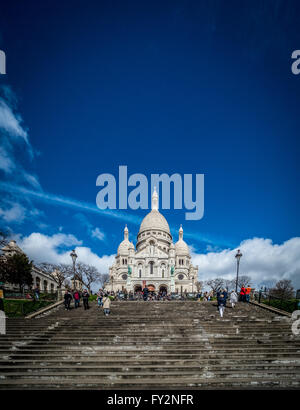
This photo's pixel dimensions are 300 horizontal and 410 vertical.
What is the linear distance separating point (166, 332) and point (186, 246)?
54693 millimetres

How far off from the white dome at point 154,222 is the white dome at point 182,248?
5677 millimetres

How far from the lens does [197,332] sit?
9.20 m

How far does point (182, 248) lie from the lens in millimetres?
61156

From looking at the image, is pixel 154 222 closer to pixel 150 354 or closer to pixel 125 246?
pixel 125 246

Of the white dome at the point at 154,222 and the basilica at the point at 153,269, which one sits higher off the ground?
the white dome at the point at 154,222

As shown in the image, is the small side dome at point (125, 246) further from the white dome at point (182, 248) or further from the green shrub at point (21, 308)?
the green shrub at point (21, 308)

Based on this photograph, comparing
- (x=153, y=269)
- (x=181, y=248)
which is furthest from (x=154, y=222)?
(x=153, y=269)

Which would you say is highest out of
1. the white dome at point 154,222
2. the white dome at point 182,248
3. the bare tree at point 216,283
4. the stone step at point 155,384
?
the white dome at point 154,222

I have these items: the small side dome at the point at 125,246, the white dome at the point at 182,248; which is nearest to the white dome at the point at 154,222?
the small side dome at the point at 125,246

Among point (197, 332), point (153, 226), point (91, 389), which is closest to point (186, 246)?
point (153, 226)

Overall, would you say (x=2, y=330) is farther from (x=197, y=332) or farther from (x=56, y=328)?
(x=197, y=332)

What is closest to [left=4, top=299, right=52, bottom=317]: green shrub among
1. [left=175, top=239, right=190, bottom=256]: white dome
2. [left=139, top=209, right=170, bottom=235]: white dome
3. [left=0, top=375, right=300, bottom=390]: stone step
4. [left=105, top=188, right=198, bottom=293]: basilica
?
[left=0, top=375, right=300, bottom=390]: stone step

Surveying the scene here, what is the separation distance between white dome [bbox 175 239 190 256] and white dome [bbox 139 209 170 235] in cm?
568

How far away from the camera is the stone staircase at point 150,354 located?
20.1ft
